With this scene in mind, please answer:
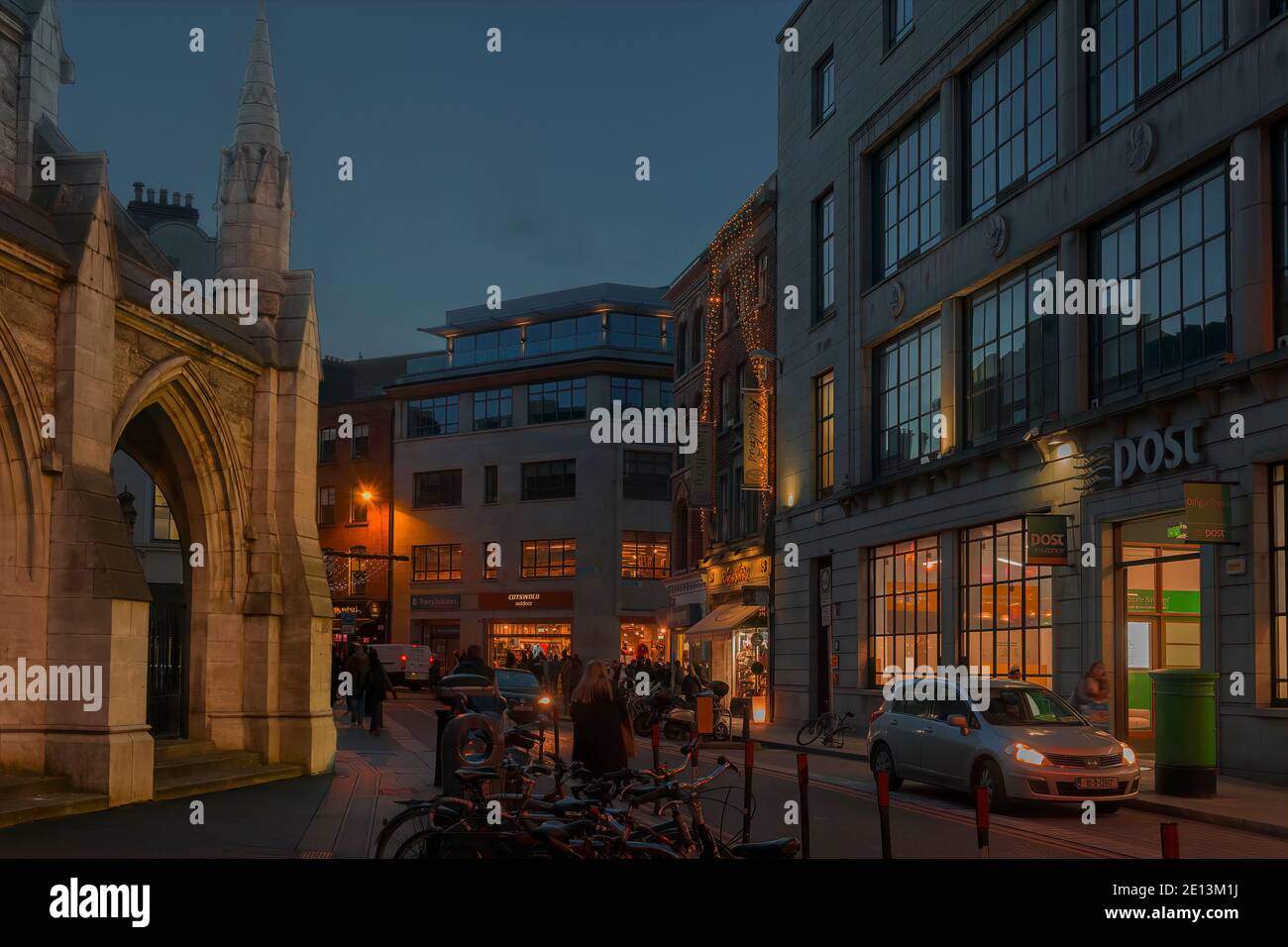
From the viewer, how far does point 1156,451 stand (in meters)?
22.1

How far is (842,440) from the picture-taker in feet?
116

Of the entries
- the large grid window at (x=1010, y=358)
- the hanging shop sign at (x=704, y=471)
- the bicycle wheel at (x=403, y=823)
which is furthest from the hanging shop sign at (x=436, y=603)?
the bicycle wheel at (x=403, y=823)

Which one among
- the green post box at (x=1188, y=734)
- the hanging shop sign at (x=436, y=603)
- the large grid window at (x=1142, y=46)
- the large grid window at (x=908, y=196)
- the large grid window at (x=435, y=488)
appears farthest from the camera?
the large grid window at (x=435, y=488)

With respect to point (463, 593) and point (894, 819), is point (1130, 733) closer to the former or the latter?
point (894, 819)

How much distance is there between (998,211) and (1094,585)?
8021 mm

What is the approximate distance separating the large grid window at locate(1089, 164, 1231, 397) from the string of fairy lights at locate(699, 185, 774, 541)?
17.0m

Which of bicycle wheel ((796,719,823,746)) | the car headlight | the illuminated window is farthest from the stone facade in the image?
the illuminated window

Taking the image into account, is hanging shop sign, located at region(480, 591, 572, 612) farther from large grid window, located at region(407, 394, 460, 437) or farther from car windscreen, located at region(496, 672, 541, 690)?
car windscreen, located at region(496, 672, 541, 690)

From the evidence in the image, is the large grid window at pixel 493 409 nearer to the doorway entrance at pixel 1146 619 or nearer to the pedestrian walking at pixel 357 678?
the pedestrian walking at pixel 357 678

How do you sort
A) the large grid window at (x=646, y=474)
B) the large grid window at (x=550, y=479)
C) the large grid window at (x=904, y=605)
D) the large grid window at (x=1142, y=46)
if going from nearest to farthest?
the large grid window at (x=1142, y=46) → the large grid window at (x=904, y=605) → the large grid window at (x=646, y=474) → the large grid window at (x=550, y=479)

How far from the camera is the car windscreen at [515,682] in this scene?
33781 millimetres

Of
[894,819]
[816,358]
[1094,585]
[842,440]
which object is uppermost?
[816,358]

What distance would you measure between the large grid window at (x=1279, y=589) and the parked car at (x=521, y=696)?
13.8m
